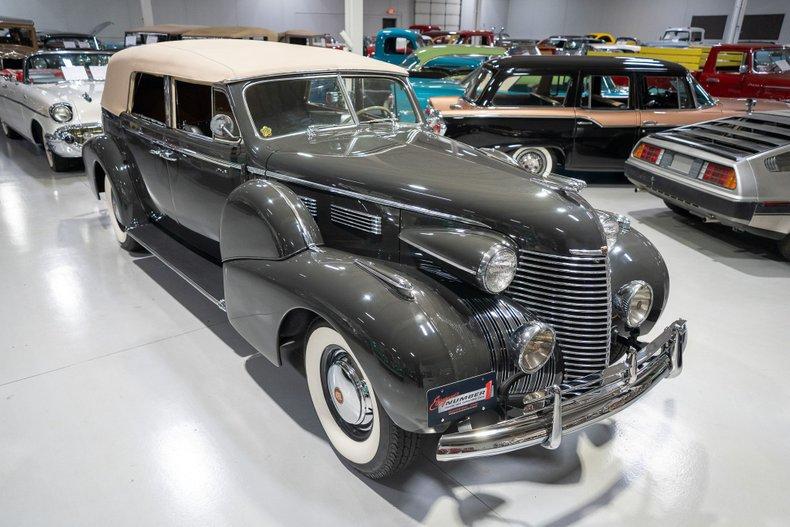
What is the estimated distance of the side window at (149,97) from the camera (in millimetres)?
3967

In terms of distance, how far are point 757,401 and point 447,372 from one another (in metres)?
2.05

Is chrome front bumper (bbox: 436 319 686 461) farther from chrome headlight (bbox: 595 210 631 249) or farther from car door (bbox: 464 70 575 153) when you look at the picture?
car door (bbox: 464 70 575 153)

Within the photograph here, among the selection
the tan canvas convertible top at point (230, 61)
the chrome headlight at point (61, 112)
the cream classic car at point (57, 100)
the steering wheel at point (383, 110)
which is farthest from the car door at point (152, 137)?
the chrome headlight at point (61, 112)

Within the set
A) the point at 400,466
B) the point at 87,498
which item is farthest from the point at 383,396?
the point at 87,498

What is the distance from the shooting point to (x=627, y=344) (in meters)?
A: 2.53

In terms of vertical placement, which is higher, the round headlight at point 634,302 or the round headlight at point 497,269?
the round headlight at point 497,269

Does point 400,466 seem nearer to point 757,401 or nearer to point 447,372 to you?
point 447,372

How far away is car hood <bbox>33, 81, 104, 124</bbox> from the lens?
22.2ft

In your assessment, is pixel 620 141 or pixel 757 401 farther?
pixel 620 141

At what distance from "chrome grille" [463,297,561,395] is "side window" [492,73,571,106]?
5116mm

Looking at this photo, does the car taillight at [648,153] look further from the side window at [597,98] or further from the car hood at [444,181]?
the car hood at [444,181]

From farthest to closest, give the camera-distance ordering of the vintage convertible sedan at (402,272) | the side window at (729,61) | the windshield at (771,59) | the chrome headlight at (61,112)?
the side window at (729,61) → the windshield at (771,59) → the chrome headlight at (61,112) → the vintage convertible sedan at (402,272)

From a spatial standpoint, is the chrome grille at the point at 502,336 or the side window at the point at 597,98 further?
the side window at the point at 597,98

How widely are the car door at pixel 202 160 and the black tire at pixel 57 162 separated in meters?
4.52
